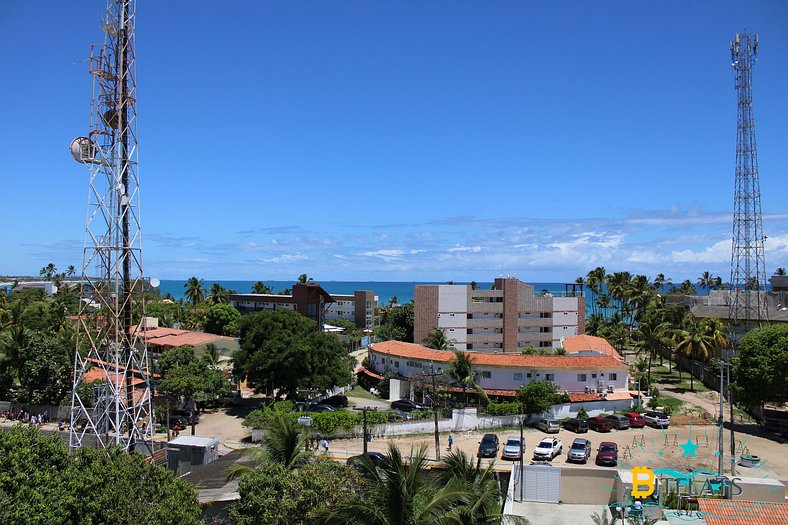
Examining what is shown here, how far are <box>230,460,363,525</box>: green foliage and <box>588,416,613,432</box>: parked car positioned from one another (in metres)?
29.4

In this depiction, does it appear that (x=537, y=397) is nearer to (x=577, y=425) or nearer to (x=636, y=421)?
(x=577, y=425)

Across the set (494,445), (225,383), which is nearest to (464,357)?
(494,445)

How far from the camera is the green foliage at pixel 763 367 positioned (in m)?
41.6

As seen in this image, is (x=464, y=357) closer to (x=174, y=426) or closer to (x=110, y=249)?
(x=174, y=426)

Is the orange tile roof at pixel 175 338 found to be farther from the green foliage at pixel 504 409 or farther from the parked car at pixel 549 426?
the parked car at pixel 549 426

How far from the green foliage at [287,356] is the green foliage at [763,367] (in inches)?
1140

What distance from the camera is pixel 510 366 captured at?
4922 cm

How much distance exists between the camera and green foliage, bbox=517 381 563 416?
44438 millimetres

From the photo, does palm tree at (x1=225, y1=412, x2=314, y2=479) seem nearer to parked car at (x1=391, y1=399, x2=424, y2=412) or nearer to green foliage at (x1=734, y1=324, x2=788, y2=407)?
parked car at (x1=391, y1=399, x2=424, y2=412)

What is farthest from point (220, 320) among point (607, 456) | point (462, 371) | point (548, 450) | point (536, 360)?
point (607, 456)

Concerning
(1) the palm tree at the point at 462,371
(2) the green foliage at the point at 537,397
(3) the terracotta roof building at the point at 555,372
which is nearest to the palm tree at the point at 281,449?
(1) the palm tree at the point at 462,371

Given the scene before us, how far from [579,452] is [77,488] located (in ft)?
90.0

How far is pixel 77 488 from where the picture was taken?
53.2ft

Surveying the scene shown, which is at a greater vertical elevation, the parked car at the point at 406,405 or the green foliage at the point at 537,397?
the green foliage at the point at 537,397
